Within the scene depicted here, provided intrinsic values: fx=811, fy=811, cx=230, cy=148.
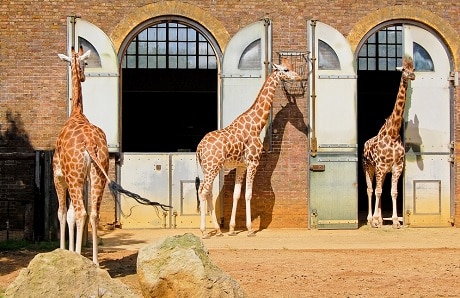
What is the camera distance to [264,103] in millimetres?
15258

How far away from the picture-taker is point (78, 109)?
11359 millimetres

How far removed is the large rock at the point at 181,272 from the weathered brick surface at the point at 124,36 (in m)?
7.92

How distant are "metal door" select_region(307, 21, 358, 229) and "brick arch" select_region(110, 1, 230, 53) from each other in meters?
1.77

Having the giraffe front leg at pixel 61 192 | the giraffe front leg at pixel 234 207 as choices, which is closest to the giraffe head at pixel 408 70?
the giraffe front leg at pixel 234 207

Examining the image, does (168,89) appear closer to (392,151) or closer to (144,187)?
(144,187)

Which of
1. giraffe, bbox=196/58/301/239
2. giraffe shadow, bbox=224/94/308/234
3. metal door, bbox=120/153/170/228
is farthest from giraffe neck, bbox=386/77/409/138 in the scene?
metal door, bbox=120/153/170/228

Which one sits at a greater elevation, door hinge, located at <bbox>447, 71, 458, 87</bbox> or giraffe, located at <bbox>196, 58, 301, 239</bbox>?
door hinge, located at <bbox>447, 71, 458, 87</bbox>

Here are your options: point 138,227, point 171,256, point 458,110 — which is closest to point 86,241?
point 138,227

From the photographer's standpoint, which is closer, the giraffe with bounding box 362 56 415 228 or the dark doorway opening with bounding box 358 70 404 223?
the giraffe with bounding box 362 56 415 228

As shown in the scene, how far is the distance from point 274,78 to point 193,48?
33.7 ft

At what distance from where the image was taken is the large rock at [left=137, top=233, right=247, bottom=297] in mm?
7520

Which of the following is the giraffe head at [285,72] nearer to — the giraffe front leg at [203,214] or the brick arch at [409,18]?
the brick arch at [409,18]

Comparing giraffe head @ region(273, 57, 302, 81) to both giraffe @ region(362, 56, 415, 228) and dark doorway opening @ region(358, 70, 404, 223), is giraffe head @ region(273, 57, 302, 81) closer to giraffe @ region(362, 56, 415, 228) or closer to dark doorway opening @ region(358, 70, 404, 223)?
giraffe @ region(362, 56, 415, 228)

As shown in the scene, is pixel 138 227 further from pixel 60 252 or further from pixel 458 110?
pixel 60 252
